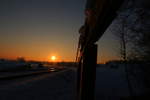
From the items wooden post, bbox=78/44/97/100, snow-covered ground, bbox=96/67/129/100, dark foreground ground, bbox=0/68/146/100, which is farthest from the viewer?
snow-covered ground, bbox=96/67/129/100

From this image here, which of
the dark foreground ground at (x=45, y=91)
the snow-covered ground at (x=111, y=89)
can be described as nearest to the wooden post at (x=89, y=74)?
the dark foreground ground at (x=45, y=91)

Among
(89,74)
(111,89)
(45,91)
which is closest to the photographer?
(89,74)

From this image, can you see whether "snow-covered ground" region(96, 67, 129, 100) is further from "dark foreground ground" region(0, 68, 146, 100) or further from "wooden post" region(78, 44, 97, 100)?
"wooden post" region(78, 44, 97, 100)

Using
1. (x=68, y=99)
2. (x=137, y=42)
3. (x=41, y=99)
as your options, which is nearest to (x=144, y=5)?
(x=137, y=42)

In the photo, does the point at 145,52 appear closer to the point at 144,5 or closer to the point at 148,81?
the point at 148,81

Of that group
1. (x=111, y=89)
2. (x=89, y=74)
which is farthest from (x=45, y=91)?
(x=89, y=74)

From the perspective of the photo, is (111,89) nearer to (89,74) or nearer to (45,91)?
(45,91)

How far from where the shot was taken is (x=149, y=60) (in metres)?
5.64

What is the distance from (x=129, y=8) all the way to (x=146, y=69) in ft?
10.4

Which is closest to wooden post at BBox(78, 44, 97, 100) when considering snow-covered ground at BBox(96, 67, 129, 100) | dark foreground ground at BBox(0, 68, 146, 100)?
dark foreground ground at BBox(0, 68, 146, 100)

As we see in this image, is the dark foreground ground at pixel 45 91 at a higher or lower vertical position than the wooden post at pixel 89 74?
lower

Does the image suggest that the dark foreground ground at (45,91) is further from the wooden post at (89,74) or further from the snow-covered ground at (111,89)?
the wooden post at (89,74)

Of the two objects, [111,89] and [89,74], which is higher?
[89,74]

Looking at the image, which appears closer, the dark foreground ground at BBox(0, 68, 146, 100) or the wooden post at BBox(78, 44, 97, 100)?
the wooden post at BBox(78, 44, 97, 100)
